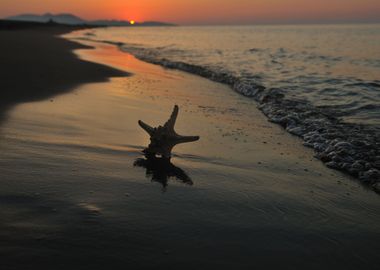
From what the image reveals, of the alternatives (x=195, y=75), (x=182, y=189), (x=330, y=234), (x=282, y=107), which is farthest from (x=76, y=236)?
(x=195, y=75)

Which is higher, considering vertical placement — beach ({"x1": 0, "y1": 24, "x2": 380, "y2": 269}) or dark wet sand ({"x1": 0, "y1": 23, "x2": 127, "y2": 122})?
dark wet sand ({"x1": 0, "y1": 23, "x2": 127, "y2": 122})

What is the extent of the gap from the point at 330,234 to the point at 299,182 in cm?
137

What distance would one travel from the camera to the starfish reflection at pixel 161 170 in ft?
14.6

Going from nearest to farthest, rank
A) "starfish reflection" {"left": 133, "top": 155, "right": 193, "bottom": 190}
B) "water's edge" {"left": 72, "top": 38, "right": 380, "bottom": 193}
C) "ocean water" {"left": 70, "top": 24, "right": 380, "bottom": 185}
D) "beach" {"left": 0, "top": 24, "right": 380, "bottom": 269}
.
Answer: "beach" {"left": 0, "top": 24, "right": 380, "bottom": 269} → "starfish reflection" {"left": 133, "top": 155, "right": 193, "bottom": 190} → "water's edge" {"left": 72, "top": 38, "right": 380, "bottom": 193} → "ocean water" {"left": 70, "top": 24, "right": 380, "bottom": 185}

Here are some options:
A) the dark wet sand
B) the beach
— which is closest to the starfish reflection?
the beach

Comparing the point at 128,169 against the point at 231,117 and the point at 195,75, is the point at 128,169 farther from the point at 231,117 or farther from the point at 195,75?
the point at 195,75

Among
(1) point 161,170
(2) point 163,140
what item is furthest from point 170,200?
(2) point 163,140

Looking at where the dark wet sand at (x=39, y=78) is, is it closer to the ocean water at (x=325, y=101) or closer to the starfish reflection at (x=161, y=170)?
the starfish reflection at (x=161, y=170)

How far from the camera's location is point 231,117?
832cm

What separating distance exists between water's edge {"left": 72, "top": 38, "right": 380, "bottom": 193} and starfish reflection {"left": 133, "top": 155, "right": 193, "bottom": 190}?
2252 millimetres

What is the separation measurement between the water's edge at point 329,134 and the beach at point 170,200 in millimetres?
239

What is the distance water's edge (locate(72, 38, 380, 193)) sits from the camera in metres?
5.41

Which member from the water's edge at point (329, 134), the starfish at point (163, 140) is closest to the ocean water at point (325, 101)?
the water's edge at point (329, 134)

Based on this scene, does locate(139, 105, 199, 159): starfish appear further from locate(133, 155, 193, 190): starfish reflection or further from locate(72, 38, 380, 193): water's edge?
locate(72, 38, 380, 193): water's edge
